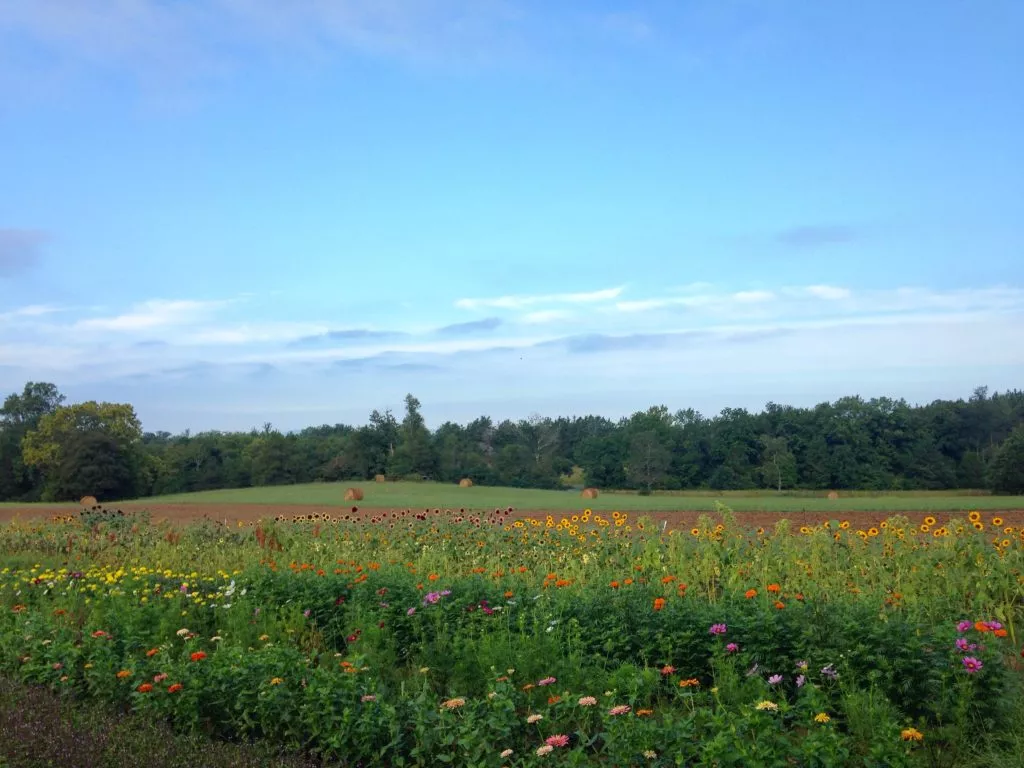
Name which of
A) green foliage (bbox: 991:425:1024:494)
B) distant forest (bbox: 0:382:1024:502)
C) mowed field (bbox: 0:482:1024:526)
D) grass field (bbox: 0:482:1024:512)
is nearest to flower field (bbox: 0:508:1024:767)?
mowed field (bbox: 0:482:1024:526)

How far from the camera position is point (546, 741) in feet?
14.4

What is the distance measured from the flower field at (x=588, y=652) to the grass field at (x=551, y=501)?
15.3 metres

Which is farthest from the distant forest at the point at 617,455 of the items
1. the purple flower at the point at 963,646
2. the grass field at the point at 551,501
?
the purple flower at the point at 963,646

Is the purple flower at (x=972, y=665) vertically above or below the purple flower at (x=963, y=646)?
below

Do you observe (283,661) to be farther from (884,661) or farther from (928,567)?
(928,567)

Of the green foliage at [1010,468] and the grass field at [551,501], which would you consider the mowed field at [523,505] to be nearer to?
the grass field at [551,501]

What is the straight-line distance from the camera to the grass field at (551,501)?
930 inches

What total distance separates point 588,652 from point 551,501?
77.6 feet

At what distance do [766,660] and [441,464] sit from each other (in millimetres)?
45973

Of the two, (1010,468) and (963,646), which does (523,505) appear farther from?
(1010,468)

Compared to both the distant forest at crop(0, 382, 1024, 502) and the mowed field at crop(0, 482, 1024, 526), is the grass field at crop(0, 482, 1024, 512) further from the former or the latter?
the distant forest at crop(0, 382, 1024, 502)

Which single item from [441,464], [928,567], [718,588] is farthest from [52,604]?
[441,464]

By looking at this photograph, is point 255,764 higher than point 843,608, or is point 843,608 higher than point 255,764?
point 843,608

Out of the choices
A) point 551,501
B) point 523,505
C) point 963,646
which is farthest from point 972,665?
point 551,501
